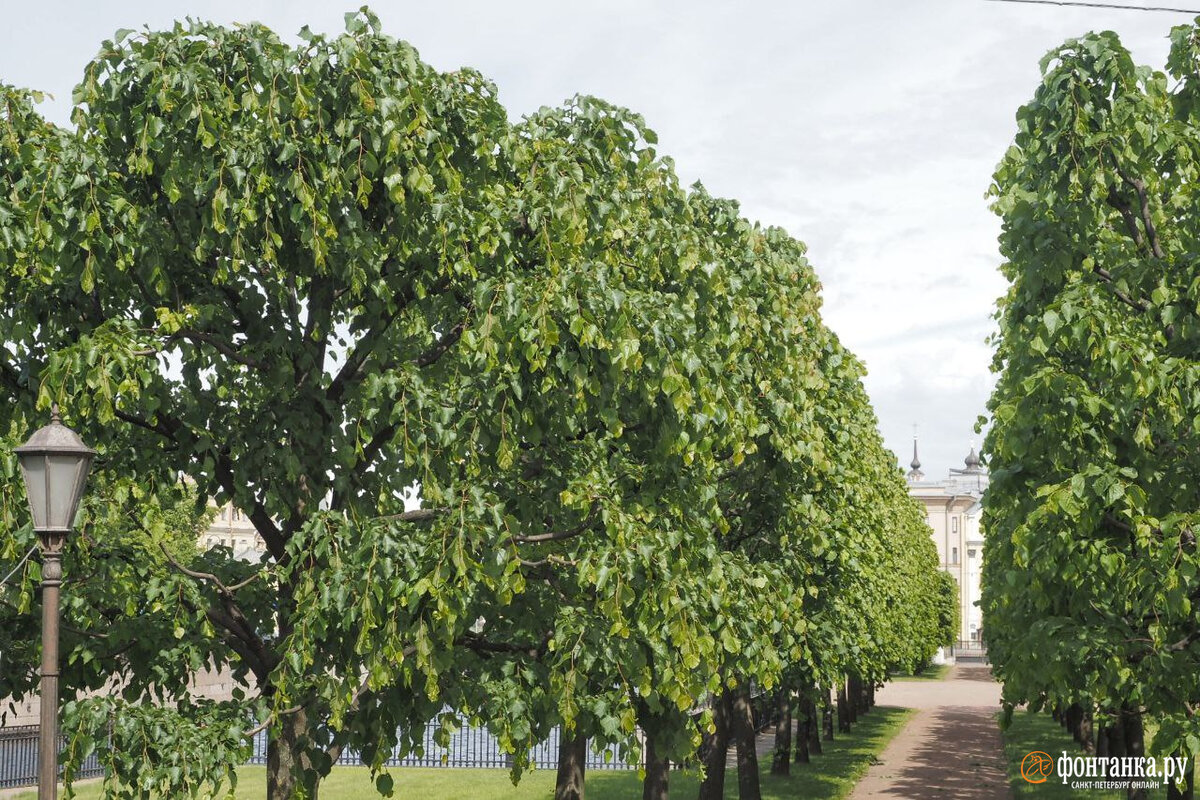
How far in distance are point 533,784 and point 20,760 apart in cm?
1071

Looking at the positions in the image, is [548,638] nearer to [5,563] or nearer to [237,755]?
[237,755]

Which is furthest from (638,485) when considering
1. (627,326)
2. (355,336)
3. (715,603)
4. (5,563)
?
(5,563)

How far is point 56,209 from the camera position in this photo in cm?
851

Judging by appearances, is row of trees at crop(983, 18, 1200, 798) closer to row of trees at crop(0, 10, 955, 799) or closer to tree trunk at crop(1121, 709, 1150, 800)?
row of trees at crop(0, 10, 955, 799)

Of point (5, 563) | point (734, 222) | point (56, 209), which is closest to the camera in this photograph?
point (56, 209)

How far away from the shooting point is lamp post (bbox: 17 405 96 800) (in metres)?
7.05

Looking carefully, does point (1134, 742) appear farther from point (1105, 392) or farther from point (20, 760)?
point (20, 760)

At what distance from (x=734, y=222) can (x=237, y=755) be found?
9181mm

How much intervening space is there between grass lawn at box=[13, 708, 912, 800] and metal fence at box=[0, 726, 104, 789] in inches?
44.6

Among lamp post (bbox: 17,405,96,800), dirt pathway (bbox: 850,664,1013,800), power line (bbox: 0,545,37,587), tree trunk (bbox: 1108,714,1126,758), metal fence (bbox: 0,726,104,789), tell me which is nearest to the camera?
lamp post (bbox: 17,405,96,800)

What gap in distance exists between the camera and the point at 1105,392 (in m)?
10.2

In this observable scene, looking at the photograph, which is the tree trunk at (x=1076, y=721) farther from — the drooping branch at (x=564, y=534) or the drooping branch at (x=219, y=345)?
the drooping branch at (x=219, y=345)

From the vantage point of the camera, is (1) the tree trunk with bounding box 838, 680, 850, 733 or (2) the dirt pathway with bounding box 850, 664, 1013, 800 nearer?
(2) the dirt pathway with bounding box 850, 664, 1013, 800

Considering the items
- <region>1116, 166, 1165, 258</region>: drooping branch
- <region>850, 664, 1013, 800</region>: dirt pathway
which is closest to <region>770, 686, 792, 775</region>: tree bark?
<region>850, 664, 1013, 800</region>: dirt pathway
